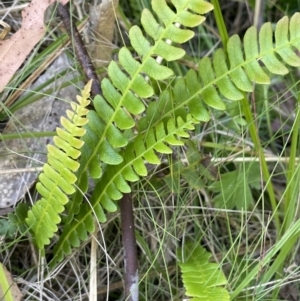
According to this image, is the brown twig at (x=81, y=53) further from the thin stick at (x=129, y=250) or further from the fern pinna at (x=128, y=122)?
the thin stick at (x=129, y=250)

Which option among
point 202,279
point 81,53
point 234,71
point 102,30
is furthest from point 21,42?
point 202,279

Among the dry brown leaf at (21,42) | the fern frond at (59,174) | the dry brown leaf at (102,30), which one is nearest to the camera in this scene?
the fern frond at (59,174)

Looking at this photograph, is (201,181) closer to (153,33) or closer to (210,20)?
(153,33)

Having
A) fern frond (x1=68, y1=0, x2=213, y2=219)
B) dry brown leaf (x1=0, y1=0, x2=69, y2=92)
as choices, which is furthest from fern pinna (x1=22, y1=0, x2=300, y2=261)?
dry brown leaf (x1=0, y1=0, x2=69, y2=92)

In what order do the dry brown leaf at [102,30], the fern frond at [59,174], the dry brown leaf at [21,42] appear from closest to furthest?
1. the fern frond at [59,174]
2. the dry brown leaf at [21,42]
3. the dry brown leaf at [102,30]

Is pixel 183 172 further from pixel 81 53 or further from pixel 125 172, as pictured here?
pixel 81 53

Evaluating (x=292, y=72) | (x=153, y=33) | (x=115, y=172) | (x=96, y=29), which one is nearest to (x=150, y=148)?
(x=115, y=172)

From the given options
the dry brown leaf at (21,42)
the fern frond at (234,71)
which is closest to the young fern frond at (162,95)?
the fern frond at (234,71)
